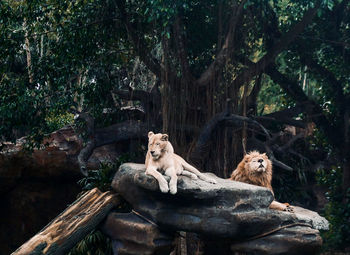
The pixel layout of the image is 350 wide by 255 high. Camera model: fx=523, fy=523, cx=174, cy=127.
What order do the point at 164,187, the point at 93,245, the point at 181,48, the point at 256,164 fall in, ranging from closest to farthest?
1. the point at 164,187
2. the point at 256,164
3. the point at 93,245
4. the point at 181,48

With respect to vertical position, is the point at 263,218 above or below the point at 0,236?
above

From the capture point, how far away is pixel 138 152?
12867 millimetres

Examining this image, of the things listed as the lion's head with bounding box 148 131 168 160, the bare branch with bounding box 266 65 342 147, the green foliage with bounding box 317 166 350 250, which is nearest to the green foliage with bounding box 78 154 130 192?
the lion's head with bounding box 148 131 168 160

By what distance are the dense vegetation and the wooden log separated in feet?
10.2

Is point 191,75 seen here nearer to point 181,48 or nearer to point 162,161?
point 181,48

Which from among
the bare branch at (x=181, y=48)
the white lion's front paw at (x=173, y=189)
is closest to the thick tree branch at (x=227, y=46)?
the bare branch at (x=181, y=48)

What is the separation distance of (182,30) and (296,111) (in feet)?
12.6

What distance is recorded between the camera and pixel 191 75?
38.4 ft

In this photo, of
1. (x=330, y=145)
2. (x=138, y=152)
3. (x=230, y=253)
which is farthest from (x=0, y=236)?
(x=330, y=145)

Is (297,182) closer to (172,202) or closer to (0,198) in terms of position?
(172,202)

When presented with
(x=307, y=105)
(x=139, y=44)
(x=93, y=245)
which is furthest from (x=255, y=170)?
(x=307, y=105)

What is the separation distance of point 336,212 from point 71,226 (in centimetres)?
758

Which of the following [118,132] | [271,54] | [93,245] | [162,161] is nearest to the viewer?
[162,161]

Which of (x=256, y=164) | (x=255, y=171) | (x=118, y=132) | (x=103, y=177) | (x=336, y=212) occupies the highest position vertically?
(x=118, y=132)
